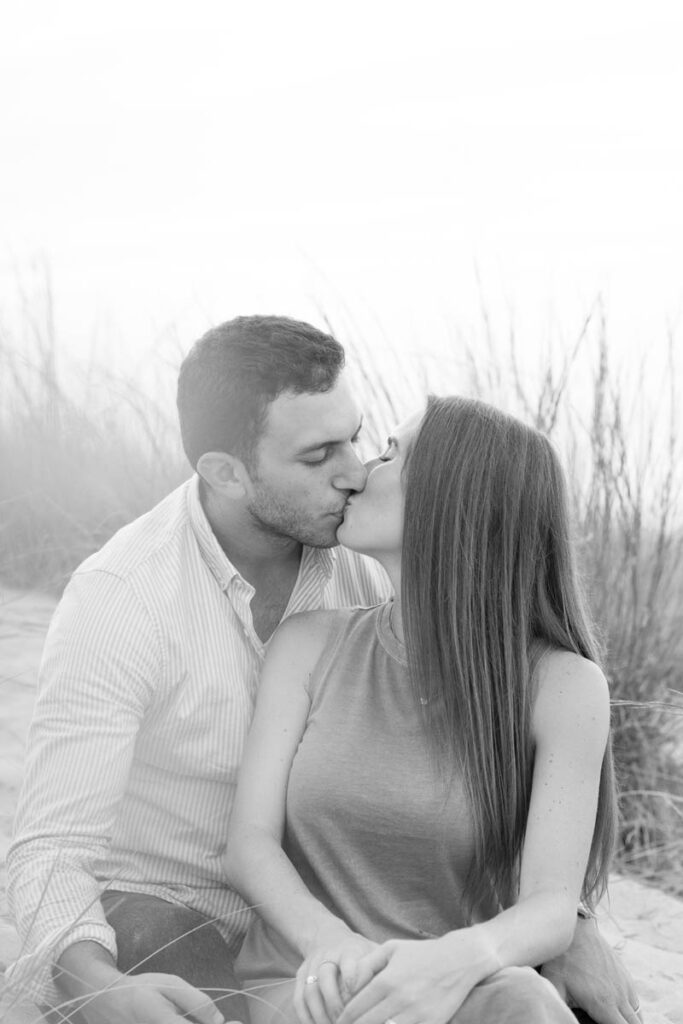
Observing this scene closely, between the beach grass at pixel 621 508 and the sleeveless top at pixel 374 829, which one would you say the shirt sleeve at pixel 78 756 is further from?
the beach grass at pixel 621 508

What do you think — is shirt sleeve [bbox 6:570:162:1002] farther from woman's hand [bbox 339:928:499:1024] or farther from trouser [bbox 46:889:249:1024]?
woman's hand [bbox 339:928:499:1024]

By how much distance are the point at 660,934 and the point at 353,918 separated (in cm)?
171

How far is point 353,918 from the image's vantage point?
2.02 m

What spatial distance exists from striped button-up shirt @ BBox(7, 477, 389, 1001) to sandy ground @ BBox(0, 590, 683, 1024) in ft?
1.06

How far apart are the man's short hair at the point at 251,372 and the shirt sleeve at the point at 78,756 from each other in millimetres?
494

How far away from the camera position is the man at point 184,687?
1995 millimetres

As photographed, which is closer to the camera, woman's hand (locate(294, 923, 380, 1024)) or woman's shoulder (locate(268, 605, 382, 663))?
woman's hand (locate(294, 923, 380, 1024))

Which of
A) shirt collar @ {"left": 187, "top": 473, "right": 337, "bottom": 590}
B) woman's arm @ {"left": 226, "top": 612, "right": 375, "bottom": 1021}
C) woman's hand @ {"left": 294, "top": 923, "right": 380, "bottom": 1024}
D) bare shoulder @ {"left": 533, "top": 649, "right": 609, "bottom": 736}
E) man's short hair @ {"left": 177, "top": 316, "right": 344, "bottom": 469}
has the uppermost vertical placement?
man's short hair @ {"left": 177, "top": 316, "right": 344, "bottom": 469}

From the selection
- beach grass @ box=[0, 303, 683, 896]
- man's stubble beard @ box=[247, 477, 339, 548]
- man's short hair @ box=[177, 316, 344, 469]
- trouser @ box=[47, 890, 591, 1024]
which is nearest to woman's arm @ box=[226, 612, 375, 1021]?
trouser @ box=[47, 890, 591, 1024]

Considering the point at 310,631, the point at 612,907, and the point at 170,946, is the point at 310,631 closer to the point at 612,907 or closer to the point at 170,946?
the point at 170,946

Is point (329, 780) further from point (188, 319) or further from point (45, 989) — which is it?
point (188, 319)

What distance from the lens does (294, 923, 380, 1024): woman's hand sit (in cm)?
179

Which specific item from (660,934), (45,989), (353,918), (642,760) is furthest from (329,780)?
(642,760)

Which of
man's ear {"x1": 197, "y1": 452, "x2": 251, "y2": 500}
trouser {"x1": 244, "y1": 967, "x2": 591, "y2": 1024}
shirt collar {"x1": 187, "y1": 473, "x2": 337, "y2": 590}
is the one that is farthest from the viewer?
man's ear {"x1": 197, "y1": 452, "x2": 251, "y2": 500}
